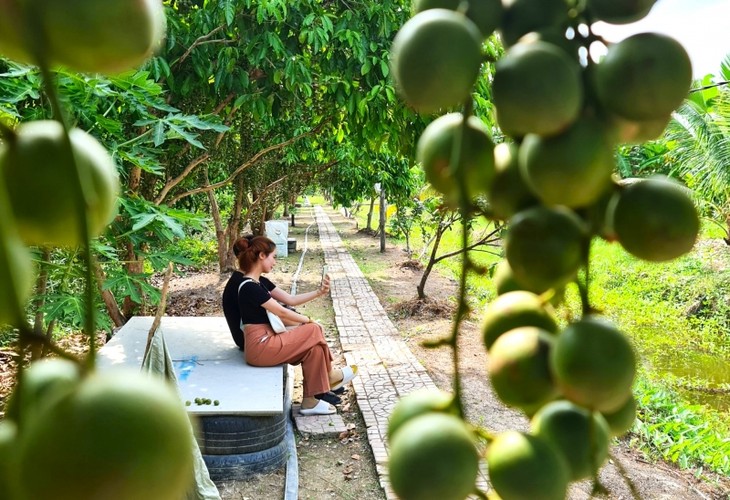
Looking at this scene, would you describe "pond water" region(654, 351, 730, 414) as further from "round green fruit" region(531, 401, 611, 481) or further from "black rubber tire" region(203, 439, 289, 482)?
"round green fruit" region(531, 401, 611, 481)

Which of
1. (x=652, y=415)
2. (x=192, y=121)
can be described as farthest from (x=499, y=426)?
(x=192, y=121)

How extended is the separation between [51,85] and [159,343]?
112 inches

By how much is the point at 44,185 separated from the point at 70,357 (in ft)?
0.23

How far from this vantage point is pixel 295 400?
5094mm

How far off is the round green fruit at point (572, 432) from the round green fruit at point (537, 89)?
0.16 meters

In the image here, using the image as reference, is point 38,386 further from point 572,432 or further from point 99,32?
point 572,432

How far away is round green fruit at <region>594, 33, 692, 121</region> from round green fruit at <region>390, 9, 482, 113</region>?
7 cm

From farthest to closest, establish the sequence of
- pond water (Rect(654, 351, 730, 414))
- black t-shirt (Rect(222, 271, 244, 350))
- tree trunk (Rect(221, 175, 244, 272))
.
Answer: tree trunk (Rect(221, 175, 244, 272)), pond water (Rect(654, 351, 730, 414)), black t-shirt (Rect(222, 271, 244, 350))

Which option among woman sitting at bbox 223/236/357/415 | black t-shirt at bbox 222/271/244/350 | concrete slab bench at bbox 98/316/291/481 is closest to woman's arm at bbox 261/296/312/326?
woman sitting at bbox 223/236/357/415

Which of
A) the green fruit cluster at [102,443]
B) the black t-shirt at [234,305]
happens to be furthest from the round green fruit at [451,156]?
the black t-shirt at [234,305]

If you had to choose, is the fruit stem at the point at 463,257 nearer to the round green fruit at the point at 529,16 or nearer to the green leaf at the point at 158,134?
the round green fruit at the point at 529,16

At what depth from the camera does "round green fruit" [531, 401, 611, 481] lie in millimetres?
363

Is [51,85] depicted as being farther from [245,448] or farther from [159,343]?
[245,448]

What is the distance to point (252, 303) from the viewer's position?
168 inches
